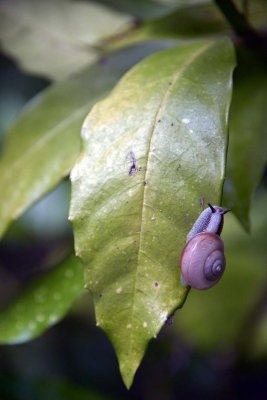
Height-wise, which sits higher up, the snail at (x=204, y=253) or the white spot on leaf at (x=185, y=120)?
the white spot on leaf at (x=185, y=120)

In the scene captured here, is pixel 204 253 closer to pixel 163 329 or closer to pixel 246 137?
pixel 246 137

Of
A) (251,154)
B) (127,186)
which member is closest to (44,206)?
(251,154)

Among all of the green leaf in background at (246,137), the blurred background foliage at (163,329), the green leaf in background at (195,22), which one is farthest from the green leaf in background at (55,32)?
the green leaf in background at (246,137)

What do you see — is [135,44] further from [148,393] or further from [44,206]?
[148,393]

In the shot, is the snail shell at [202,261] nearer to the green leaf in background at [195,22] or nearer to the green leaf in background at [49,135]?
the green leaf in background at [49,135]

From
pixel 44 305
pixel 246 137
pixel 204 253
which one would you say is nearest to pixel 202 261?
pixel 204 253
